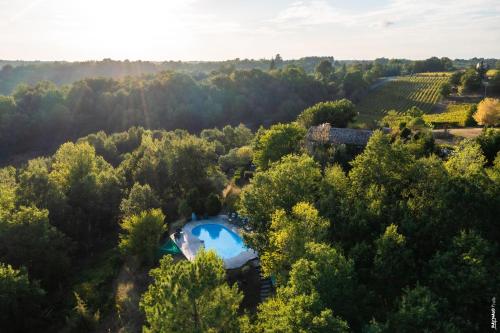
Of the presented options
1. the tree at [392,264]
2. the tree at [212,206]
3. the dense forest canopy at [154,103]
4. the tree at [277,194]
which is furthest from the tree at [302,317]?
the dense forest canopy at [154,103]

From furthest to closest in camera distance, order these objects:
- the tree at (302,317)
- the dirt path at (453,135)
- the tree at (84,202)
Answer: the dirt path at (453,135), the tree at (84,202), the tree at (302,317)

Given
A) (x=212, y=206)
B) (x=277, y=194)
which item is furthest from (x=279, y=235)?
(x=212, y=206)

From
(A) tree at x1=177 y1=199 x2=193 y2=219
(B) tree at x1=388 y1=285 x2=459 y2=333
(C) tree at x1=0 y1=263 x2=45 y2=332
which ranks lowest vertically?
(C) tree at x1=0 y1=263 x2=45 y2=332

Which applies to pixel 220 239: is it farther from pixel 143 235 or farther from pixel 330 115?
pixel 330 115

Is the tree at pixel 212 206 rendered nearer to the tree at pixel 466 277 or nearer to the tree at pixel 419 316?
the tree at pixel 466 277

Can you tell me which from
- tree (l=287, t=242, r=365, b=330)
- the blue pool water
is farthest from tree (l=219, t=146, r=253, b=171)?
tree (l=287, t=242, r=365, b=330)

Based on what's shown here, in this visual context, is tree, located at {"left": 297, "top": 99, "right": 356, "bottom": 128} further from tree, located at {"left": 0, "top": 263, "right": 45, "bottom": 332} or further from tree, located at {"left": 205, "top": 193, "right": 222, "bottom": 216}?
tree, located at {"left": 0, "top": 263, "right": 45, "bottom": 332}
